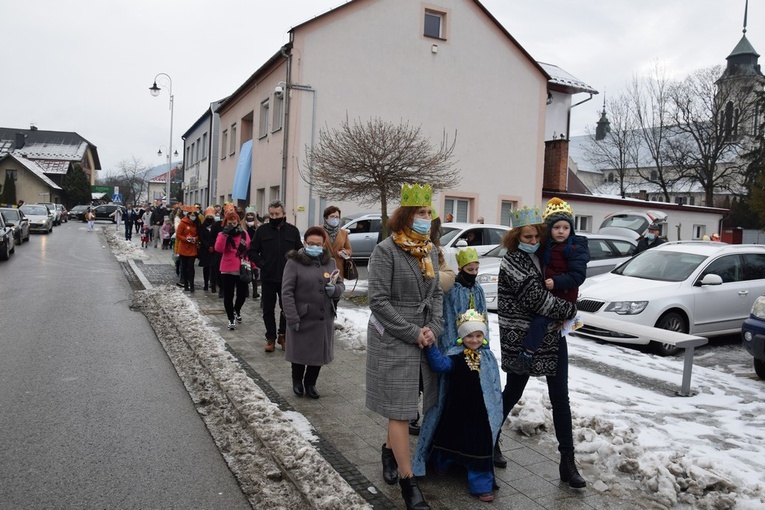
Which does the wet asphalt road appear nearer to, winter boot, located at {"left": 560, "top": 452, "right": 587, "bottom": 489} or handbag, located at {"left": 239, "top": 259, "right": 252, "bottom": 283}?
handbag, located at {"left": 239, "top": 259, "right": 252, "bottom": 283}

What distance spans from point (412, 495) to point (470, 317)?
1145 millimetres

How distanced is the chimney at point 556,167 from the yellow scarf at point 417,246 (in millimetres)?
25335

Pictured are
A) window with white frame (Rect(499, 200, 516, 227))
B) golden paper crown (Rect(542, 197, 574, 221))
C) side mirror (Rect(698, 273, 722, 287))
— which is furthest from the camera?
window with white frame (Rect(499, 200, 516, 227))

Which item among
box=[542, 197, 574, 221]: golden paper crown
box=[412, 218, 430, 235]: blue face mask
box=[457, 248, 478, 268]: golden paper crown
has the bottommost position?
box=[457, 248, 478, 268]: golden paper crown

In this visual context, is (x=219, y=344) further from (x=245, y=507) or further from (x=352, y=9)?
(x=352, y=9)

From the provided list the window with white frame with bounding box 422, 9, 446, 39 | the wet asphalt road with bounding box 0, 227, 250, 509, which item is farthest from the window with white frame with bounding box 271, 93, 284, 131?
the wet asphalt road with bounding box 0, 227, 250, 509

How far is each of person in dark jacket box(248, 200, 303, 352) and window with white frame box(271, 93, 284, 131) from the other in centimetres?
1580

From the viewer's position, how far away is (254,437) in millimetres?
5102

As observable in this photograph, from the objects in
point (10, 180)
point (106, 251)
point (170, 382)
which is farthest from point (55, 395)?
point (10, 180)

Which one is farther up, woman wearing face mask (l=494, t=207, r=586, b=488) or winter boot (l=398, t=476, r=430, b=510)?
woman wearing face mask (l=494, t=207, r=586, b=488)

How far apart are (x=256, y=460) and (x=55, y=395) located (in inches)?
103

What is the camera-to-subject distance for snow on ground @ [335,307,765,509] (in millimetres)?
4211

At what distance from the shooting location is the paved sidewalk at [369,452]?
161 inches

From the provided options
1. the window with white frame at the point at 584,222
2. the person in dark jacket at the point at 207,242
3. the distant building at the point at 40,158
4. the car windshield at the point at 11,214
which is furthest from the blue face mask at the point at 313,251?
the distant building at the point at 40,158
